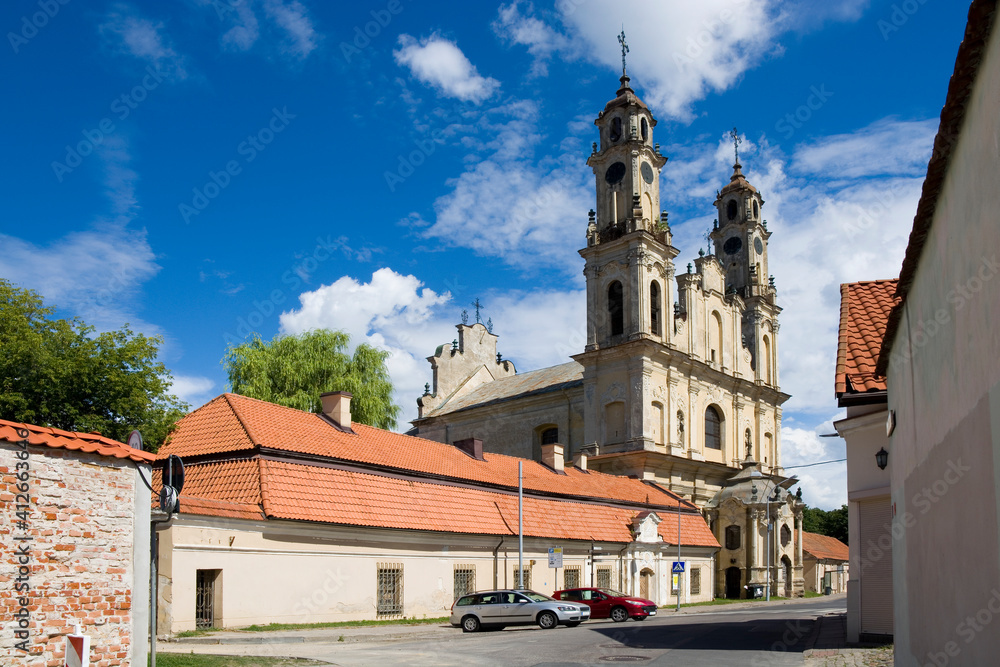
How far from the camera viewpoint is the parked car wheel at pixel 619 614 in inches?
1129

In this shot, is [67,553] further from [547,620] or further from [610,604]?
[610,604]

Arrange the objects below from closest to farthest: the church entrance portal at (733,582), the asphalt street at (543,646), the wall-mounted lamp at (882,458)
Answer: the asphalt street at (543,646), the wall-mounted lamp at (882,458), the church entrance portal at (733,582)

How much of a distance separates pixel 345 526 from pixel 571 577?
1269cm

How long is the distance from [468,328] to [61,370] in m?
48.1

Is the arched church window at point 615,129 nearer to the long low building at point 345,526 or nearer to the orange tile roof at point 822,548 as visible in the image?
the long low building at point 345,526

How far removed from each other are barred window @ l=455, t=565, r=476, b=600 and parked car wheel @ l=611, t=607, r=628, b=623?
4669 millimetres

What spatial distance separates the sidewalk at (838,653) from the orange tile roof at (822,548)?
49.5 m

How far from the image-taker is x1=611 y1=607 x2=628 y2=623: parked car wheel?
94.1 ft

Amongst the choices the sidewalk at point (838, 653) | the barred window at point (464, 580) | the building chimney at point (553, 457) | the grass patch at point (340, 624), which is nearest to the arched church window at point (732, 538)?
the building chimney at point (553, 457)

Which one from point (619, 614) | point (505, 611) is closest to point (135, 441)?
point (505, 611)

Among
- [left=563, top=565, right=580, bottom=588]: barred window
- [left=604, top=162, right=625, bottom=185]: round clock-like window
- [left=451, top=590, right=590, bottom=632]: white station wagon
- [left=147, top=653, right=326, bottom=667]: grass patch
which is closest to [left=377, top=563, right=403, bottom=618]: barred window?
[left=451, top=590, right=590, bottom=632]: white station wagon

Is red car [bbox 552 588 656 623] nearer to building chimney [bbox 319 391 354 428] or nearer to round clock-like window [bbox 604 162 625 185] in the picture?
building chimney [bbox 319 391 354 428]

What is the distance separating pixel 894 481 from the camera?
13867 millimetres

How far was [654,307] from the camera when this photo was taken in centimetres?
5494
